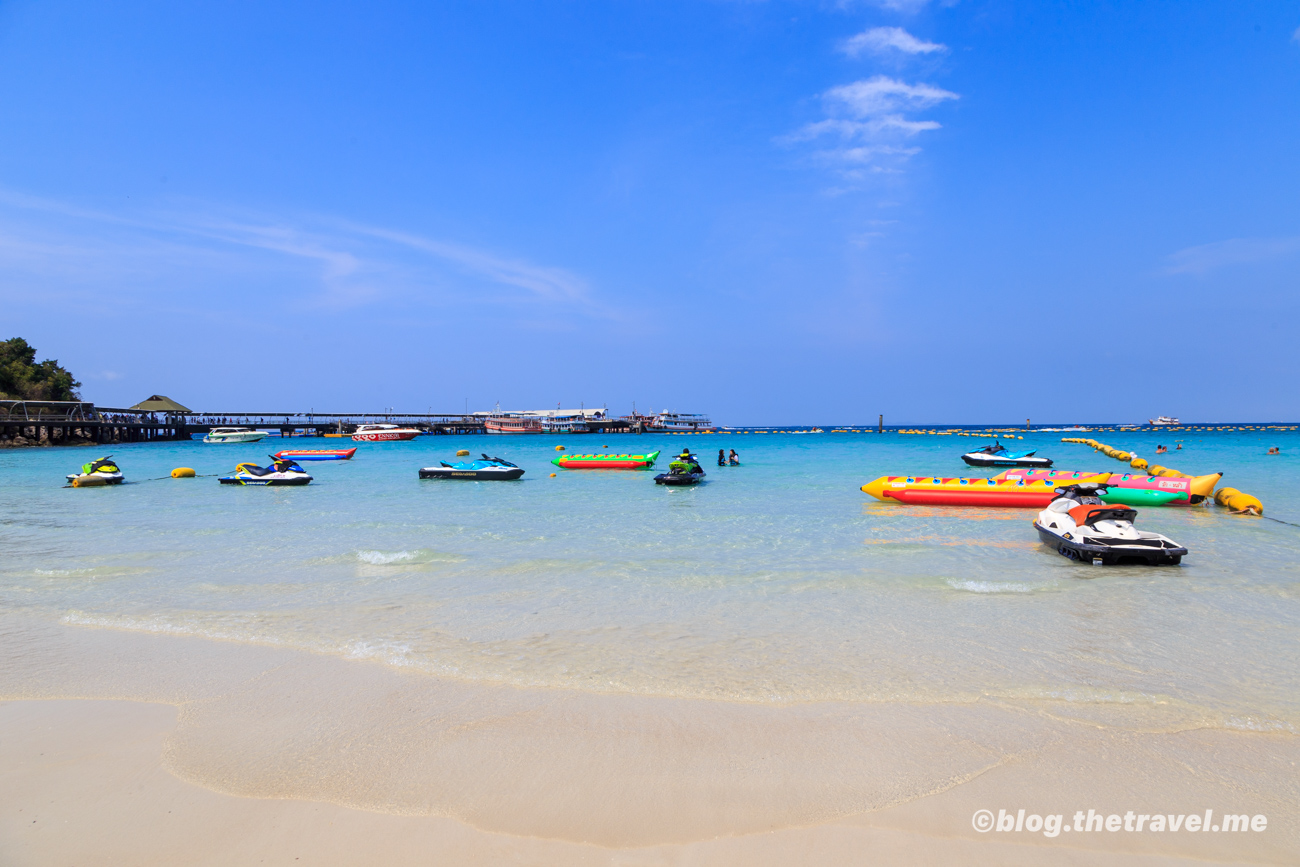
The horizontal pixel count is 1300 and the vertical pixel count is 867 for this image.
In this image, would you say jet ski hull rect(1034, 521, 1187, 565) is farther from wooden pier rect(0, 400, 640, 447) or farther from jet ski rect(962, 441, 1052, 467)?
wooden pier rect(0, 400, 640, 447)

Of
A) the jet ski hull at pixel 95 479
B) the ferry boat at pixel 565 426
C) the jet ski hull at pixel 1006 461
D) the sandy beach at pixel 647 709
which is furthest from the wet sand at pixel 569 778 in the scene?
the ferry boat at pixel 565 426

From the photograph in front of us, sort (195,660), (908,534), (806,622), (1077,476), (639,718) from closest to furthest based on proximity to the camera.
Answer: (639,718) < (195,660) < (806,622) < (908,534) < (1077,476)

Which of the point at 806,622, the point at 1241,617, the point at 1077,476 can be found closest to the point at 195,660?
the point at 806,622

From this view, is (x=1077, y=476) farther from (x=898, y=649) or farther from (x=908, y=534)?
(x=898, y=649)

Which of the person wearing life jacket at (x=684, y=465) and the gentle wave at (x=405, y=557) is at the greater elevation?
the person wearing life jacket at (x=684, y=465)

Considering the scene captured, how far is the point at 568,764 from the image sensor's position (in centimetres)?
425

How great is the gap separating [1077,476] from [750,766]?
18.0 metres

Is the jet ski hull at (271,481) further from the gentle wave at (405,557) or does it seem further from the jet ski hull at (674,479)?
the gentle wave at (405,557)

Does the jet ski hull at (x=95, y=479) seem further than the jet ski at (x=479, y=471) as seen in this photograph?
No

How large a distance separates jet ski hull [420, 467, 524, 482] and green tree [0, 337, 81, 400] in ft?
194

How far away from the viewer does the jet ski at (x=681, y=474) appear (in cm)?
2288

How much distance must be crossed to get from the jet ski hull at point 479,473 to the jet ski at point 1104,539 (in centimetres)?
1975

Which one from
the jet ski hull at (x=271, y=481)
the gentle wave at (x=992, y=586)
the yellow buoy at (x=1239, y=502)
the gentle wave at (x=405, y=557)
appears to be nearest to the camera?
the gentle wave at (x=992, y=586)

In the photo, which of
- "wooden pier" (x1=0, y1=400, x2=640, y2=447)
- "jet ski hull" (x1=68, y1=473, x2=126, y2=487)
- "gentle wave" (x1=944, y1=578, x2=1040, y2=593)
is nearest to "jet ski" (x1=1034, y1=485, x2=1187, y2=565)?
"gentle wave" (x1=944, y1=578, x2=1040, y2=593)
